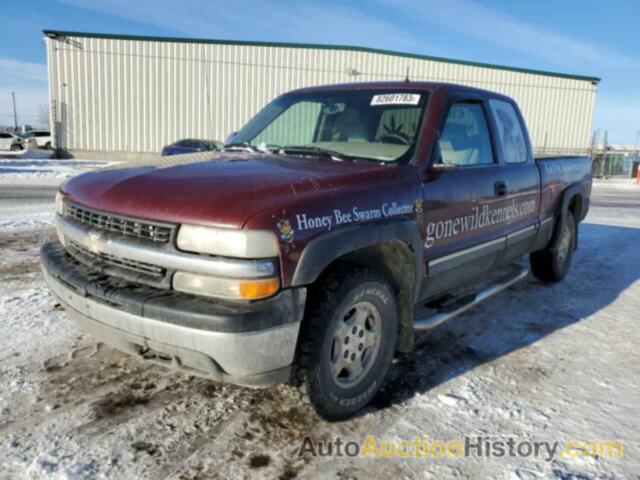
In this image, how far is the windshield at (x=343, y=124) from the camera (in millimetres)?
3373

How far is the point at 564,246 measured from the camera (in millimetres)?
5742

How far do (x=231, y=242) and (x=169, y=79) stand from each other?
2859 centimetres

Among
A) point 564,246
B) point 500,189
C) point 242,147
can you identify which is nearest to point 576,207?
point 564,246

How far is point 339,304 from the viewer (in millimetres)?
2523

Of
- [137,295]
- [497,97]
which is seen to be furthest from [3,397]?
[497,97]

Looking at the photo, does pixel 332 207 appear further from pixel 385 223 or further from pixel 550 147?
pixel 550 147

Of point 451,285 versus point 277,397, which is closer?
point 277,397

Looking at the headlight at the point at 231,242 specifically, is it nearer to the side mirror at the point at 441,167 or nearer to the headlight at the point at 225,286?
the headlight at the point at 225,286

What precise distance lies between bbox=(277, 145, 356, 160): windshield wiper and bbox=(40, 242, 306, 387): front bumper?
4.05 feet

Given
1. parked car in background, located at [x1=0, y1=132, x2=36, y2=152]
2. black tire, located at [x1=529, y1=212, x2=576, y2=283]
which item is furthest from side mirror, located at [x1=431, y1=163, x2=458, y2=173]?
parked car in background, located at [x1=0, y1=132, x2=36, y2=152]

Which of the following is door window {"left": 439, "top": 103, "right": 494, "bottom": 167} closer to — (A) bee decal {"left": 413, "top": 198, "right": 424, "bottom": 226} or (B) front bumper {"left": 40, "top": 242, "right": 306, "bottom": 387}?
(A) bee decal {"left": 413, "top": 198, "right": 424, "bottom": 226}

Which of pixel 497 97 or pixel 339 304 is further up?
pixel 497 97

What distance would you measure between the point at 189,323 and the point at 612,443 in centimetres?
224

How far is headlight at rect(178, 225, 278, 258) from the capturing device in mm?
2189
